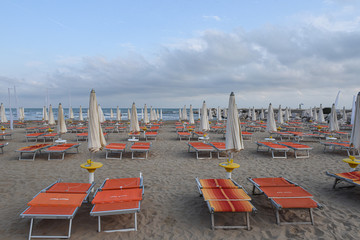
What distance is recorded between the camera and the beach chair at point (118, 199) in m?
3.37

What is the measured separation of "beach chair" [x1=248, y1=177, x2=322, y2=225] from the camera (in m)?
3.55

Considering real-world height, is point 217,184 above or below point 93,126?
below

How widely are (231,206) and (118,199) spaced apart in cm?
195

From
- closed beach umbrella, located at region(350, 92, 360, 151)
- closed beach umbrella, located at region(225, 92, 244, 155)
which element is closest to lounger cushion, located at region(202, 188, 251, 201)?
closed beach umbrella, located at region(225, 92, 244, 155)

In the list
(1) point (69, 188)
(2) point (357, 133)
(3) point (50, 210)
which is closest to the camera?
(3) point (50, 210)

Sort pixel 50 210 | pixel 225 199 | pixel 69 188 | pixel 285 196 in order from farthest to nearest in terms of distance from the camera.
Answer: pixel 69 188 < pixel 285 196 < pixel 225 199 < pixel 50 210

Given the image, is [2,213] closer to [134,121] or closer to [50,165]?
[50,165]

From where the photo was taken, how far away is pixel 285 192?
161 inches

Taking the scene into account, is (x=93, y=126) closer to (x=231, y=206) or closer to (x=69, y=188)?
(x=69, y=188)

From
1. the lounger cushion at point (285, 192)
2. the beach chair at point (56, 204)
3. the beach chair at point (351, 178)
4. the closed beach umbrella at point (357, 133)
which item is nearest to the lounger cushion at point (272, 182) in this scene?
the lounger cushion at point (285, 192)

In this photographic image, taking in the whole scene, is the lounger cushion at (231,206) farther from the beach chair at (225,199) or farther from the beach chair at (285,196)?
the beach chair at (285,196)

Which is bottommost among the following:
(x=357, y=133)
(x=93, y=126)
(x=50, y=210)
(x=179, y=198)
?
(x=179, y=198)

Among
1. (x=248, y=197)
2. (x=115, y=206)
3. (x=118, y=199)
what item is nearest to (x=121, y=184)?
(x=118, y=199)

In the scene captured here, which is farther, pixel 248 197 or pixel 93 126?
pixel 93 126
